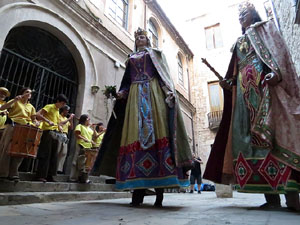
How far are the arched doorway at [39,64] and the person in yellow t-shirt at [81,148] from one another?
1.30 m

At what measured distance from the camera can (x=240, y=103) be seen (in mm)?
2732

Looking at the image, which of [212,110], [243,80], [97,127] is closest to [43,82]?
[97,127]

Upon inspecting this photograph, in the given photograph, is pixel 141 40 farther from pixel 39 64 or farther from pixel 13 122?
pixel 39 64

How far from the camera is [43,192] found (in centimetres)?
328

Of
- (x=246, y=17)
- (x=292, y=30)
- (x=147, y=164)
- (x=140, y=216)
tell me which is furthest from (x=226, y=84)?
(x=292, y=30)

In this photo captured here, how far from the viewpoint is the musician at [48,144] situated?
→ 396 centimetres

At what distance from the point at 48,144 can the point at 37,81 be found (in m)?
2.30

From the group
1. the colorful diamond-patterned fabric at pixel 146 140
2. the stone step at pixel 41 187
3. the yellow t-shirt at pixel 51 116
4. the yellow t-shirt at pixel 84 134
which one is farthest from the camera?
the yellow t-shirt at pixel 84 134

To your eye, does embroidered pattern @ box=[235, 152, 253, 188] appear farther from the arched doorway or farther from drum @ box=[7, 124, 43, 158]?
the arched doorway

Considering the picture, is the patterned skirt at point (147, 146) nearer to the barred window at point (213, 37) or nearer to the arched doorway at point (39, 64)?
the arched doorway at point (39, 64)

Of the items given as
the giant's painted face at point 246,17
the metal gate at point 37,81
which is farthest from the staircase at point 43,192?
the giant's painted face at point 246,17

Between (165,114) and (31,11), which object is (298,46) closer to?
(165,114)

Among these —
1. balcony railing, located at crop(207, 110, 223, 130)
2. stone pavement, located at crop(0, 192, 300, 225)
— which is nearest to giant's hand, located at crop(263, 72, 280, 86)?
stone pavement, located at crop(0, 192, 300, 225)

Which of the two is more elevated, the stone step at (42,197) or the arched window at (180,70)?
the arched window at (180,70)
